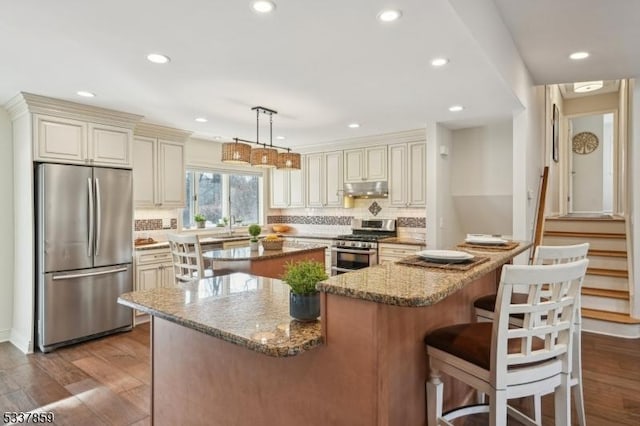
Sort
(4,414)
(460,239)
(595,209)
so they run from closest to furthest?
(4,414), (460,239), (595,209)

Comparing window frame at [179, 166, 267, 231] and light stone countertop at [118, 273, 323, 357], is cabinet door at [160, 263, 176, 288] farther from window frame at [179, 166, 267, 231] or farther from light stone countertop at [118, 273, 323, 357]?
light stone countertop at [118, 273, 323, 357]

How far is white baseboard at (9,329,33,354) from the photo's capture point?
3.39 meters

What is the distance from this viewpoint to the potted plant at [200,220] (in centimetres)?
551

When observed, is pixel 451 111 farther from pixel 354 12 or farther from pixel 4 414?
pixel 4 414

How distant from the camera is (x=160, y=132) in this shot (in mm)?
4656

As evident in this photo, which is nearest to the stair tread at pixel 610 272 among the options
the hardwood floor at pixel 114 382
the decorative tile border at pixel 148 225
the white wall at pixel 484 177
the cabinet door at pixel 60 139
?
the hardwood floor at pixel 114 382

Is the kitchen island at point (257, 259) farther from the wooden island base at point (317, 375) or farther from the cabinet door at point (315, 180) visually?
the cabinet door at point (315, 180)

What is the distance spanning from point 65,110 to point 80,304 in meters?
1.98

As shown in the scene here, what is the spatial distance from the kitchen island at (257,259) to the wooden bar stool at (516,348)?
203 cm

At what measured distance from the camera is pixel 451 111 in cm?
395

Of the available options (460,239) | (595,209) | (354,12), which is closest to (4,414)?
(354,12)

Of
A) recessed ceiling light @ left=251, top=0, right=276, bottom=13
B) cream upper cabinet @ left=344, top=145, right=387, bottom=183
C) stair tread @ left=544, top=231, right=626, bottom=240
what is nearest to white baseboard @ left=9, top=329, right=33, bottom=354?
recessed ceiling light @ left=251, top=0, right=276, bottom=13

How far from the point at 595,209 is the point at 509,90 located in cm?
649

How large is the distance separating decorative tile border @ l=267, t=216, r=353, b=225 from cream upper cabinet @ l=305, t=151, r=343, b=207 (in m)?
0.36
